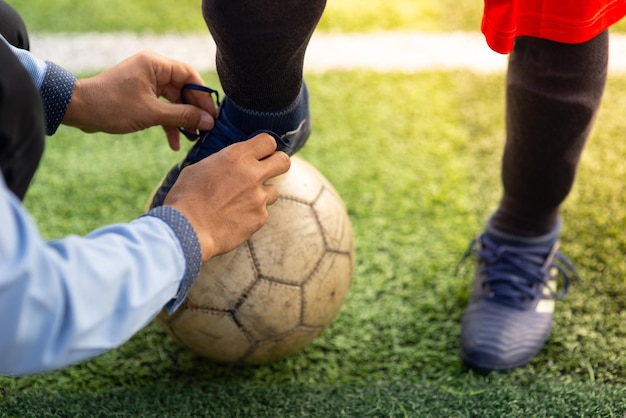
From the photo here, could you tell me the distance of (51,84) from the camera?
1.47m

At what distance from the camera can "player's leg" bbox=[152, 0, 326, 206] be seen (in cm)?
118

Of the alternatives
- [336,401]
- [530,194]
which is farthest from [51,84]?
[530,194]

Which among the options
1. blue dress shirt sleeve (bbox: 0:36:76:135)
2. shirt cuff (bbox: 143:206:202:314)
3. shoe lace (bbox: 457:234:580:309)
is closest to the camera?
shirt cuff (bbox: 143:206:202:314)

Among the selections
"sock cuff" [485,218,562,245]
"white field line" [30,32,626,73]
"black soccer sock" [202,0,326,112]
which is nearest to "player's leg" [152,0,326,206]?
"black soccer sock" [202,0,326,112]

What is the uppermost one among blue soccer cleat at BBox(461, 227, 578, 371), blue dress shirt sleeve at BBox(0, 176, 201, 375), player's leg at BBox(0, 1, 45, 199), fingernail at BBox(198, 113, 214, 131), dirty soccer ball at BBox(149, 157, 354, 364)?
player's leg at BBox(0, 1, 45, 199)

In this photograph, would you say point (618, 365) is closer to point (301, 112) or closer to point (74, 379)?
point (301, 112)

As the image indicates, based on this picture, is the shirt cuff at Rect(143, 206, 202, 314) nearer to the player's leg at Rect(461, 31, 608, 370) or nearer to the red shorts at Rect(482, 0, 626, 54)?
the red shorts at Rect(482, 0, 626, 54)

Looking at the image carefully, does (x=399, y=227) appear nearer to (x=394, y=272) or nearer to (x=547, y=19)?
(x=394, y=272)

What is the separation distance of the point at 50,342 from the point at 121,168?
149 cm

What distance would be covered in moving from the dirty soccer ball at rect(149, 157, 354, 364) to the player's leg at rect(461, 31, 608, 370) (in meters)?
0.41

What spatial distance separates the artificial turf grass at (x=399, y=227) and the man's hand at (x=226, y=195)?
0.53 metres

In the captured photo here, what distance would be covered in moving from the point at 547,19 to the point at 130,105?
86 centimetres

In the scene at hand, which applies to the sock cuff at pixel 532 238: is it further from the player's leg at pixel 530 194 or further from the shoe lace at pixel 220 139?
the shoe lace at pixel 220 139

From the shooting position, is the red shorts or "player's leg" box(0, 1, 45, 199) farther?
the red shorts
